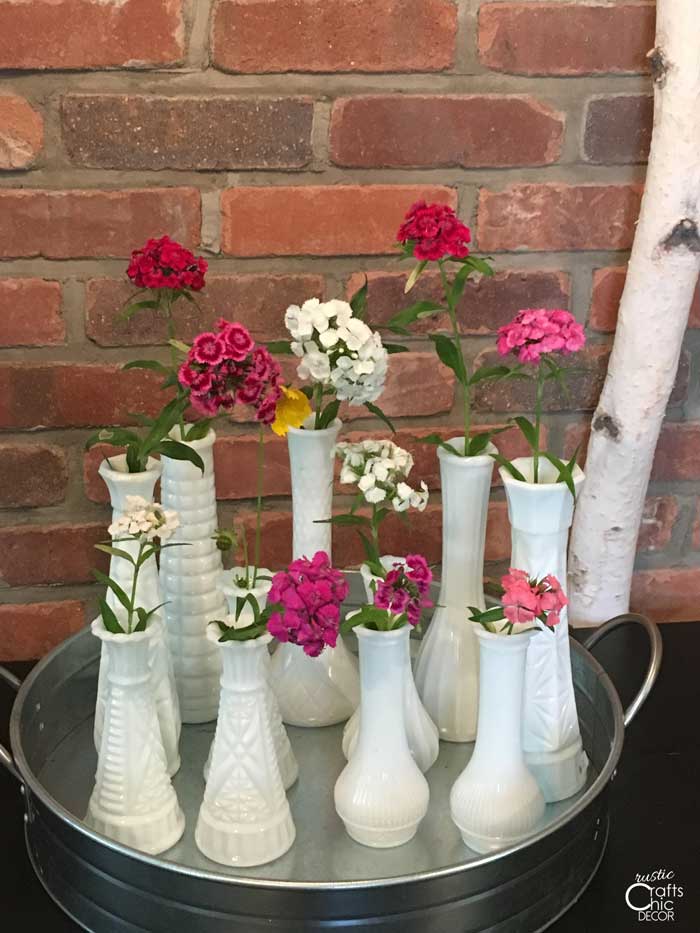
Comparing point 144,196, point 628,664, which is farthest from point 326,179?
point 628,664

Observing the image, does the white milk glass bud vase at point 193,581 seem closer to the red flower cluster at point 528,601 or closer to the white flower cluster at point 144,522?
the white flower cluster at point 144,522

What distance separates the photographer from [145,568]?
33.8 inches

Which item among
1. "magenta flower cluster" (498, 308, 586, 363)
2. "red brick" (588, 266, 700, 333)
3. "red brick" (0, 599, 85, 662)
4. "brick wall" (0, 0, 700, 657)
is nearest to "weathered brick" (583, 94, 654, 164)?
"brick wall" (0, 0, 700, 657)

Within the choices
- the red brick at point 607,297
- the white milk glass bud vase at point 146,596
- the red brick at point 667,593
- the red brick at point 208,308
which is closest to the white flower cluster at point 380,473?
the white milk glass bud vase at point 146,596

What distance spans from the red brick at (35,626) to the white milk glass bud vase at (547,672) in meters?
0.52

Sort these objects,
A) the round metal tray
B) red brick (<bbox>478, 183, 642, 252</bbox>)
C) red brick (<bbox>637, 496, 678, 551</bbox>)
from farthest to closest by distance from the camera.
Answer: red brick (<bbox>637, 496, 678, 551</bbox>)
red brick (<bbox>478, 183, 642, 252</bbox>)
the round metal tray

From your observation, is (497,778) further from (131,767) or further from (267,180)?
(267,180)

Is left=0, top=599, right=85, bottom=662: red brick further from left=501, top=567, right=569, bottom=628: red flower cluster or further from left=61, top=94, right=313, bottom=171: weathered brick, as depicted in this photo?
left=501, top=567, right=569, bottom=628: red flower cluster

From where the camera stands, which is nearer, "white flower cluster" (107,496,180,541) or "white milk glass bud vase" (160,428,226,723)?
"white flower cluster" (107,496,180,541)

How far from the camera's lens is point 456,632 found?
917 millimetres

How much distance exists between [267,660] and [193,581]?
0.42 feet

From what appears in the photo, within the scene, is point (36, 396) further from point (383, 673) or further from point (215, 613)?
point (383, 673)

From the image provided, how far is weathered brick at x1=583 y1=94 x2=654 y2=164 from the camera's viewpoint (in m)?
1.07

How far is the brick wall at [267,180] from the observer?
3.31ft
